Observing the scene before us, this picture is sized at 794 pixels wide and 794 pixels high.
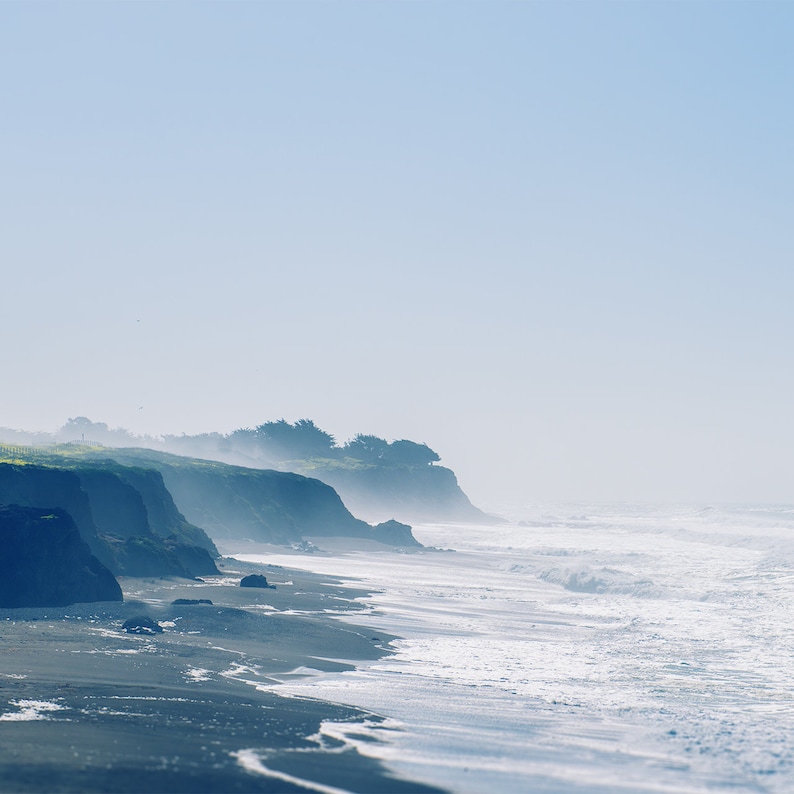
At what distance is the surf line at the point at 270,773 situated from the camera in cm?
1123

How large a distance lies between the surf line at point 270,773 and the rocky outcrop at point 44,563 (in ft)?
48.6

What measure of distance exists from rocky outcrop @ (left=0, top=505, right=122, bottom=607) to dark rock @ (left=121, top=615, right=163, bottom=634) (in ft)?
12.5

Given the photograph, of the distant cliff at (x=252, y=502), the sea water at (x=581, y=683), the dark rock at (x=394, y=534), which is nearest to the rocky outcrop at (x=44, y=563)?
the sea water at (x=581, y=683)

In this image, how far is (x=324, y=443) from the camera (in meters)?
167

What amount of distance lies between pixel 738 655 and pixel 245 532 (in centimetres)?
4610

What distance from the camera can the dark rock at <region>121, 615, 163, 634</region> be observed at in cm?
2244

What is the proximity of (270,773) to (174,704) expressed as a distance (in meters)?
4.07

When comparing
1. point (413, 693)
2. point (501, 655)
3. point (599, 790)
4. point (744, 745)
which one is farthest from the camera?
point (501, 655)

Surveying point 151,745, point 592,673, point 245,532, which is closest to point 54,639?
point 151,745

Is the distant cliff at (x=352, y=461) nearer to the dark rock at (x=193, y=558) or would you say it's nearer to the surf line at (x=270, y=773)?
the dark rock at (x=193, y=558)

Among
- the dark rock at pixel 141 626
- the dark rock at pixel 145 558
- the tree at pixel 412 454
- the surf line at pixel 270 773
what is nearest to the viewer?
the surf line at pixel 270 773

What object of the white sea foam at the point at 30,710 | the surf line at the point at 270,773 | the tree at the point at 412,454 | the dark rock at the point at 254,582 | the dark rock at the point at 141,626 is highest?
the tree at the point at 412,454

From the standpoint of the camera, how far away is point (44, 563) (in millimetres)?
25750

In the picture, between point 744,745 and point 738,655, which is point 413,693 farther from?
point 738,655
